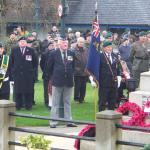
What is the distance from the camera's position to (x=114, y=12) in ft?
151

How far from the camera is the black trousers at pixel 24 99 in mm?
17750

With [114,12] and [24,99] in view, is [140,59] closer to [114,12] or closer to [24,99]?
[24,99]

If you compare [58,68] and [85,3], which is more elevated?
[85,3]

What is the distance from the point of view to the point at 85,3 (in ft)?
160

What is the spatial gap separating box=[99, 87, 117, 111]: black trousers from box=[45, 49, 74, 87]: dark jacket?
2.77 ft

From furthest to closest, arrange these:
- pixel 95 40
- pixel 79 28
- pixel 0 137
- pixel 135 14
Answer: pixel 79 28
pixel 135 14
pixel 95 40
pixel 0 137

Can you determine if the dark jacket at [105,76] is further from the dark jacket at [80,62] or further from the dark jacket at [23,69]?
the dark jacket at [80,62]

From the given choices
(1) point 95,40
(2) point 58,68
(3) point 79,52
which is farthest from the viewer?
(3) point 79,52

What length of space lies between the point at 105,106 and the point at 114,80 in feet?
2.21

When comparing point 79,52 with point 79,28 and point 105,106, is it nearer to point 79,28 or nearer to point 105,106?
point 105,106

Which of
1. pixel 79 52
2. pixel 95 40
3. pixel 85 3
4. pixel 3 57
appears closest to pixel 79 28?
pixel 85 3

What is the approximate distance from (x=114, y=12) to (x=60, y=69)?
32.0m

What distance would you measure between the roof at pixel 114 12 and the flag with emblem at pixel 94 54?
3039 cm

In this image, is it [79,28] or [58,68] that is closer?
[58,68]
